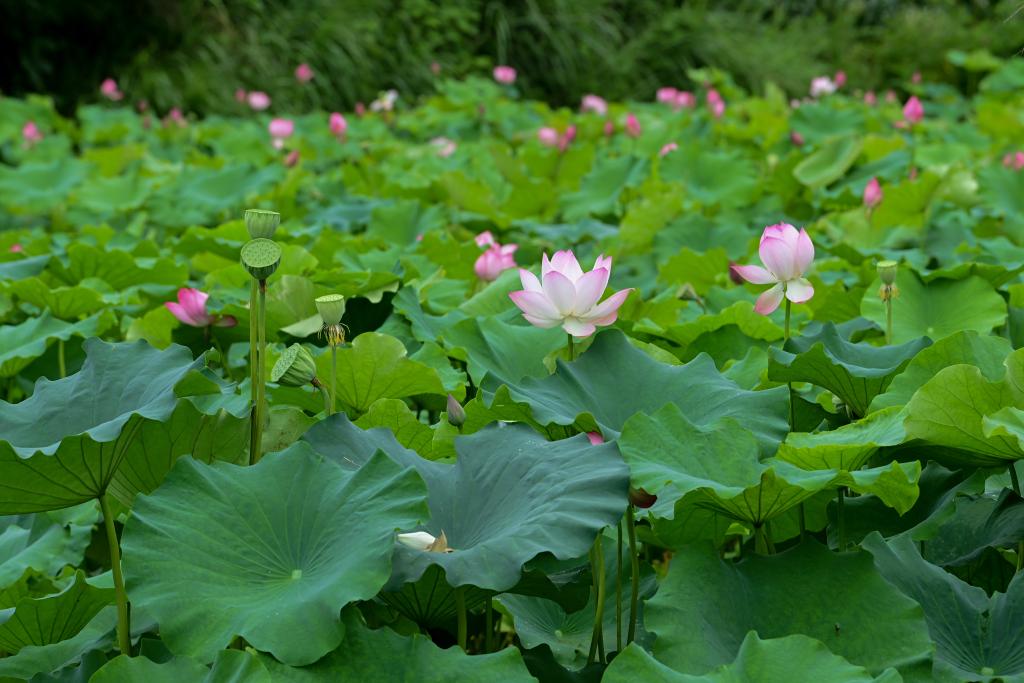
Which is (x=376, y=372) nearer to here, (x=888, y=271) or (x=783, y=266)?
(x=783, y=266)

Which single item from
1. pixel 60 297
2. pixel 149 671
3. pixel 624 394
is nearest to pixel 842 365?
pixel 624 394

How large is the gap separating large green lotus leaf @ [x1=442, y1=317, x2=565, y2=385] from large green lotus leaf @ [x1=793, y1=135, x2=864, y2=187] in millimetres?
1807

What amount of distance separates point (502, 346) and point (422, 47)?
22.1 feet

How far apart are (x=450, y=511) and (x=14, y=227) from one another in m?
3.22

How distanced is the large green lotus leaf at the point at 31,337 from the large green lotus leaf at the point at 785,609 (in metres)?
1.08

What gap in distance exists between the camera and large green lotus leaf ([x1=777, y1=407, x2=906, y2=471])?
3.52 feet

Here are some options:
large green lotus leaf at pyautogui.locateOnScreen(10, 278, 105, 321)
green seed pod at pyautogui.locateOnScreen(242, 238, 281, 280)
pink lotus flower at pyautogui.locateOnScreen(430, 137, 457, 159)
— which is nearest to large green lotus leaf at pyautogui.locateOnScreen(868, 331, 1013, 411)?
green seed pod at pyautogui.locateOnScreen(242, 238, 281, 280)

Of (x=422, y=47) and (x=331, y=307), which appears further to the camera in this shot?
(x=422, y=47)

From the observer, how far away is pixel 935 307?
179cm

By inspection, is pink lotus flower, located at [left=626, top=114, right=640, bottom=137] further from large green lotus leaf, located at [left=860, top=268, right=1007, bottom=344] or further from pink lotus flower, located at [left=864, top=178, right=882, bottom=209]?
large green lotus leaf, located at [left=860, top=268, right=1007, bottom=344]

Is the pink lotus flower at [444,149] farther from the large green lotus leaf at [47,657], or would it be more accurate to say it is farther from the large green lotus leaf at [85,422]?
the large green lotus leaf at [47,657]

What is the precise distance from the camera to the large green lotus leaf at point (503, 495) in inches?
35.4

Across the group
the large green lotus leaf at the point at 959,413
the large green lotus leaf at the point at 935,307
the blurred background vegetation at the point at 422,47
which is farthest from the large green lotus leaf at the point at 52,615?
the blurred background vegetation at the point at 422,47

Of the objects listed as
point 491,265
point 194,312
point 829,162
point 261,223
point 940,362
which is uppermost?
point 261,223
